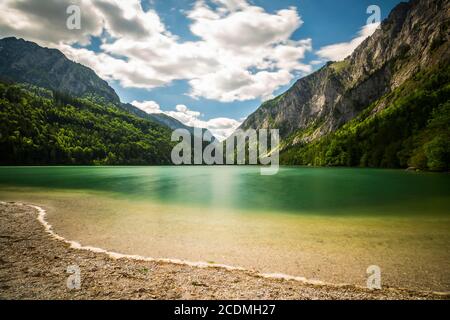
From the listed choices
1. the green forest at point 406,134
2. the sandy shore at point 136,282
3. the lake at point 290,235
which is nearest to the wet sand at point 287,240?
the lake at point 290,235

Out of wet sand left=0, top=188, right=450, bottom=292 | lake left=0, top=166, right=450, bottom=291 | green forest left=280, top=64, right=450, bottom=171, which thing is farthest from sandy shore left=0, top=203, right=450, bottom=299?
green forest left=280, top=64, right=450, bottom=171

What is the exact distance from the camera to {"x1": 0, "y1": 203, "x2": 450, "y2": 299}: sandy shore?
10.6 meters

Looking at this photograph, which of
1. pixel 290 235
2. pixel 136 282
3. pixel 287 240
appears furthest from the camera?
pixel 290 235

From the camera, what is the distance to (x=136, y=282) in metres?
11.8

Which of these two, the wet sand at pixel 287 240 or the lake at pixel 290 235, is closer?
the wet sand at pixel 287 240

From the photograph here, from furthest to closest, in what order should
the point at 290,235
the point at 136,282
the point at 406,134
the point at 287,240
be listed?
1. the point at 406,134
2. the point at 290,235
3. the point at 287,240
4. the point at 136,282

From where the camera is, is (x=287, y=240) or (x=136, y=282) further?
(x=287, y=240)

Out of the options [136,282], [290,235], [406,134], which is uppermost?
[406,134]

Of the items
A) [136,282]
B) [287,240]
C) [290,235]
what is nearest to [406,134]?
[290,235]

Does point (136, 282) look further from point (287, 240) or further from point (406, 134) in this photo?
point (406, 134)

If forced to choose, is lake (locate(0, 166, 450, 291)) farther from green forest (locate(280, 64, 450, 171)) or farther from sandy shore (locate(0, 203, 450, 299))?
green forest (locate(280, 64, 450, 171))

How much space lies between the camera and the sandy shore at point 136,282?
10.6 meters

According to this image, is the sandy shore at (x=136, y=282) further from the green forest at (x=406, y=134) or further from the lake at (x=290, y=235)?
the green forest at (x=406, y=134)
